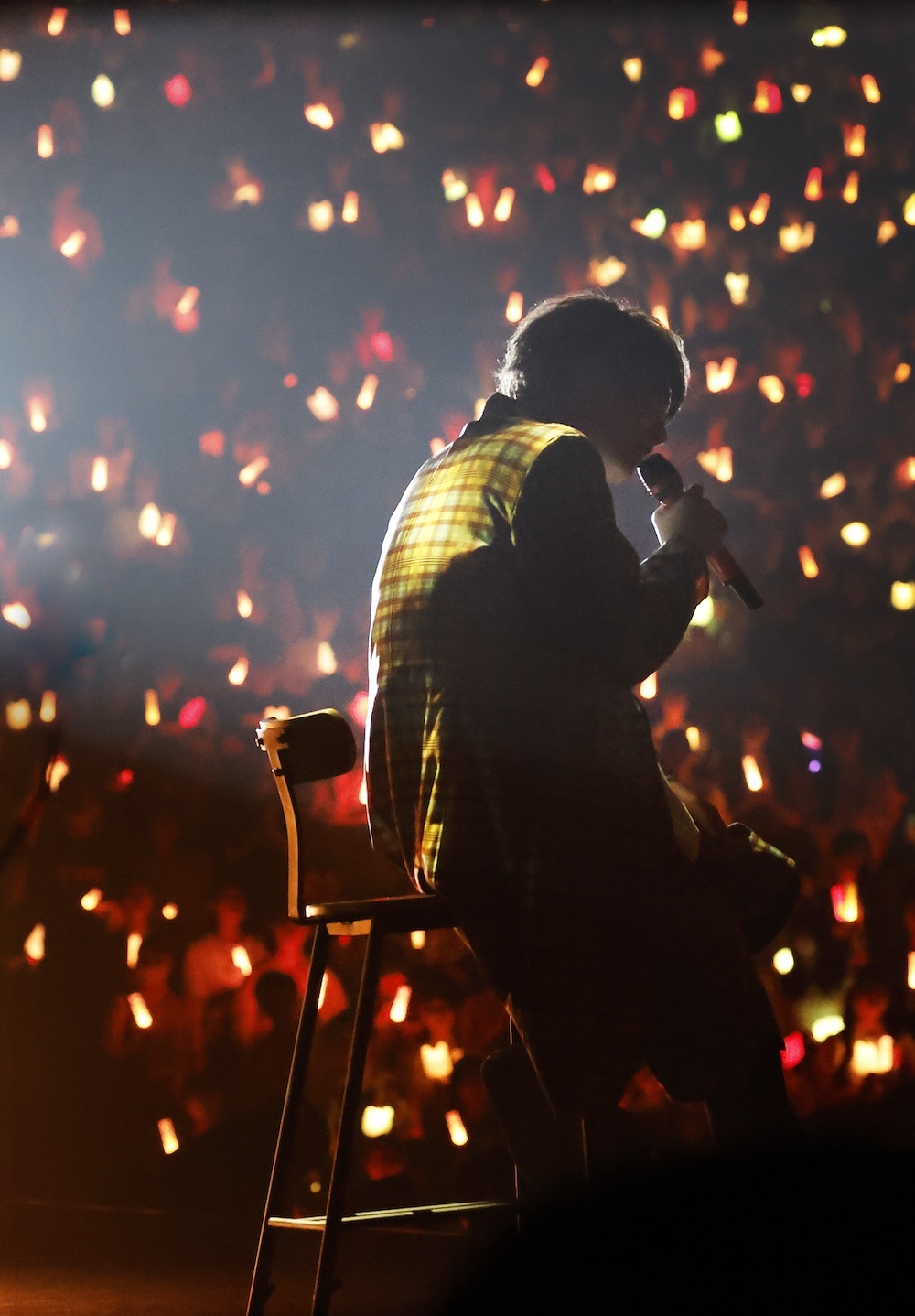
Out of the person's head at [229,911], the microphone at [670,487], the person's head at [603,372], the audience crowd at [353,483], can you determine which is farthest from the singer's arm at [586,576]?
the person's head at [229,911]

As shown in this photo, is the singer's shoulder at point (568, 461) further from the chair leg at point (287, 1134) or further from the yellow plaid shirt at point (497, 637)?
the chair leg at point (287, 1134)

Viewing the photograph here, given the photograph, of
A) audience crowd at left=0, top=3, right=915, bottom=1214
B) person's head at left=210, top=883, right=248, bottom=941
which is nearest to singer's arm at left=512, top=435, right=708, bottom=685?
audience crowd at left=0, top=3, right=915, bottom=1214

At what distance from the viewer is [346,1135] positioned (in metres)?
1.20

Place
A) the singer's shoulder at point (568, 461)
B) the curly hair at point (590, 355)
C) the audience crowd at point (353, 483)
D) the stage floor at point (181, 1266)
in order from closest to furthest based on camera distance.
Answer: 1. the singer's shoulder at point (568, 461)
2. the curly hair at point (590, 355)
3. the stage floor at point (181, 1266)
4. the audience crowd at point (353, 483)

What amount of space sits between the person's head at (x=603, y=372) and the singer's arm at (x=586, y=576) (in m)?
0.20

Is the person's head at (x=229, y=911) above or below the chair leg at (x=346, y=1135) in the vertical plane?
above

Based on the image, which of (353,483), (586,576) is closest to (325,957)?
(586,576)

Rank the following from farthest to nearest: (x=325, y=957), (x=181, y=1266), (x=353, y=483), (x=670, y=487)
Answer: (x=353, y=483) → (x=181, y=1266) → (x=670, y=487) → (x=325, y=957)

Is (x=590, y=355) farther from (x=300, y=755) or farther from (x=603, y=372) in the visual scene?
(x=300, y=755)

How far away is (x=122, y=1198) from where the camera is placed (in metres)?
2.09

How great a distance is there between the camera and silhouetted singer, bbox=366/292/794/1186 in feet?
3.82

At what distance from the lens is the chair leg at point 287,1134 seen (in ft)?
4.22

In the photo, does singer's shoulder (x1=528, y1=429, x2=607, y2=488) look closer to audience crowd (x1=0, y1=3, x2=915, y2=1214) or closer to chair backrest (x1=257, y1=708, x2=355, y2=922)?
chair backrest (x1=257, y1=708, x2=355, y2=922)

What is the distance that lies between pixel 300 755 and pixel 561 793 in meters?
0.29
